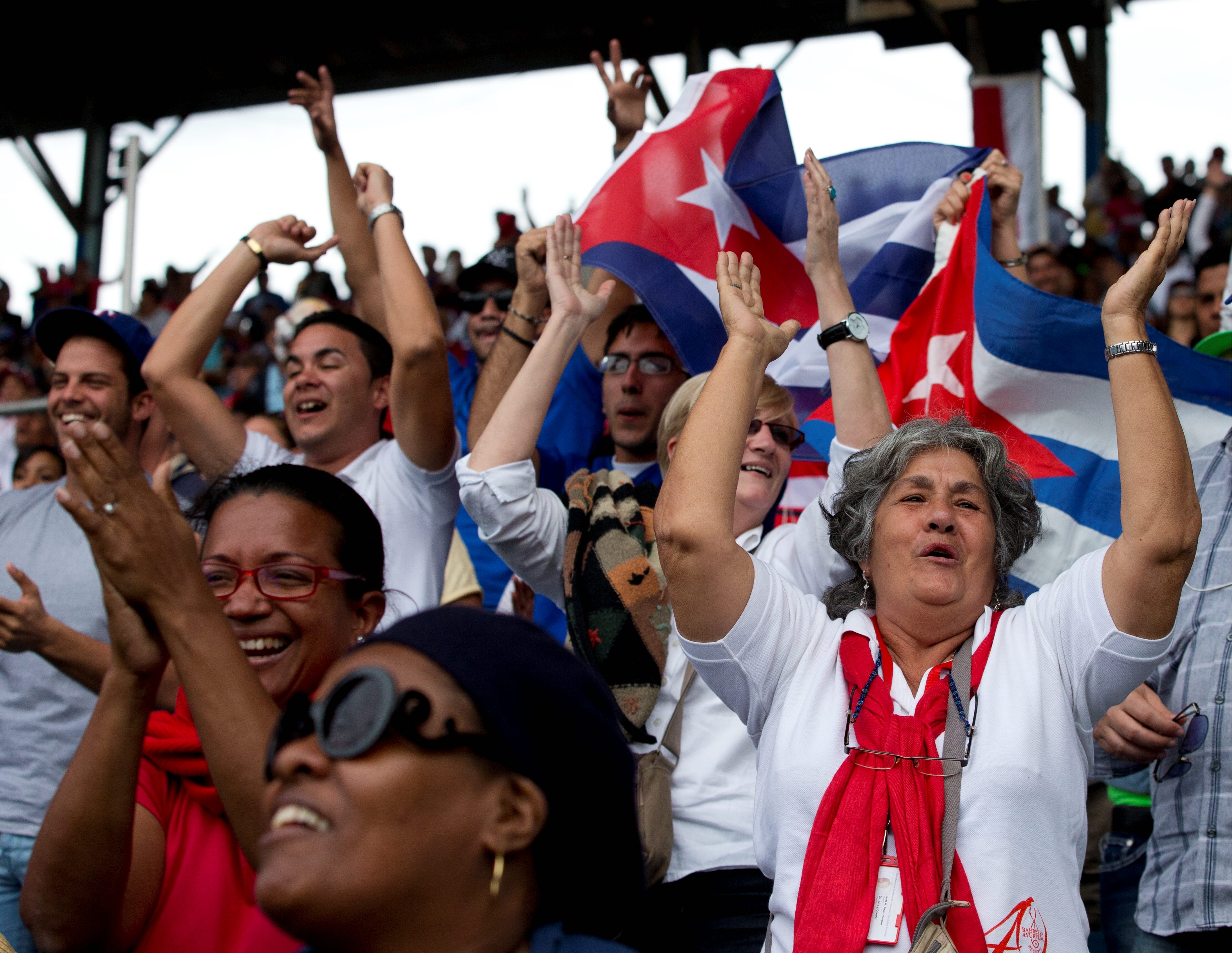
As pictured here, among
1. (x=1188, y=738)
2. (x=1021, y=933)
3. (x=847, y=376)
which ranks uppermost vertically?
(x=847, y=376)

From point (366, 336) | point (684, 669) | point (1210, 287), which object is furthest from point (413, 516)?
point (1210, 287)

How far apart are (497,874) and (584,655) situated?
1.37 m

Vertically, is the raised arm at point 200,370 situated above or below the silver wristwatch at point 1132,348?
above

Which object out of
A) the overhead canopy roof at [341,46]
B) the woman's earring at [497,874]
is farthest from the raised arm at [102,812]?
the overhead canopy roof at [341,46]

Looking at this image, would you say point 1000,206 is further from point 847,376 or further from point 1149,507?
point 1149,507

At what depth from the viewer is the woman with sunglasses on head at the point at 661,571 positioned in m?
2.55

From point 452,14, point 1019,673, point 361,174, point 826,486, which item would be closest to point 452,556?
point 361,174

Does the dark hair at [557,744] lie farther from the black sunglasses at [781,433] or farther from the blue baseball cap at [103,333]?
the blue baseball cap at [103,333]

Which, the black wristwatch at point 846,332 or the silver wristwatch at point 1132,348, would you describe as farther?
the black wristwatch at point 846,332

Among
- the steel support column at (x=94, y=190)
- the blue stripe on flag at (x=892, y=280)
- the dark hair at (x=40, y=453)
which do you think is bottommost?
the blue stripe on flag at (x=892, y=280)

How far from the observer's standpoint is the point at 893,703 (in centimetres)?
214

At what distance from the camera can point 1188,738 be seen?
2.65 metres

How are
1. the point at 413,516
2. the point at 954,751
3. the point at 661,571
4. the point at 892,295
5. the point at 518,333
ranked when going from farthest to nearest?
1. the point at 892,295
2. the point at 518,333
3. the point at 413,516
4. the point at 661,571
5. the point at 954,751

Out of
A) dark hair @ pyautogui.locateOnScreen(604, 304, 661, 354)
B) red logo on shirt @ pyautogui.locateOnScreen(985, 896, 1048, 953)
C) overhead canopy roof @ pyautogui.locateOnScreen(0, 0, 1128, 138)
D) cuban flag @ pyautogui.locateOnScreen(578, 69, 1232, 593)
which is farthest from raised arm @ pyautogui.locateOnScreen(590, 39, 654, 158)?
overhead canopy roof @ pyautogui.locateOnScreen(0, 0, 1128, 138)
